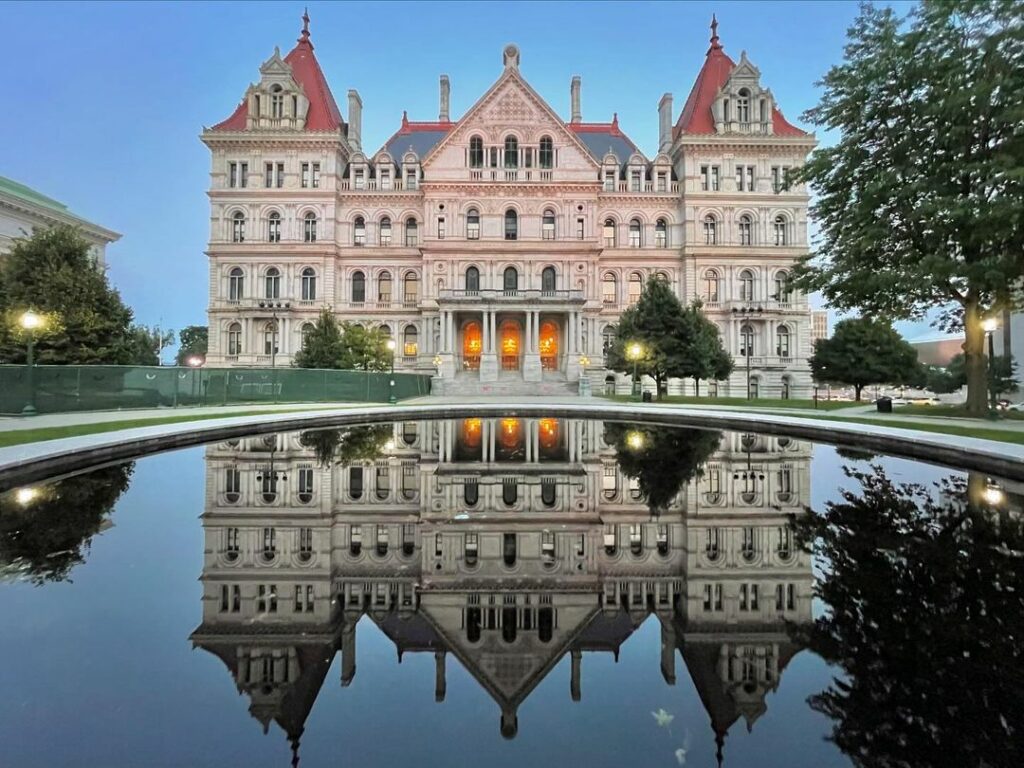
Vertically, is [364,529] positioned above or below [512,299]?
below

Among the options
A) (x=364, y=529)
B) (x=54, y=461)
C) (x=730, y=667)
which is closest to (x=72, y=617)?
(x=364, y=529)

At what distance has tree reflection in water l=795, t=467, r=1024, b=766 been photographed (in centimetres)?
268

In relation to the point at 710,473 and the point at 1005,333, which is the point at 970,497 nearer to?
the point at 710,473

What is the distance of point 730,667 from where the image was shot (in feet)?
11.5

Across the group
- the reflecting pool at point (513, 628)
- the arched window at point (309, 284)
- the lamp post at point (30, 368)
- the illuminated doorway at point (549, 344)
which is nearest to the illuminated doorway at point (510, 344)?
the illuminated doorway at point (549, 344)

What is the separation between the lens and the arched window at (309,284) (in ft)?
154

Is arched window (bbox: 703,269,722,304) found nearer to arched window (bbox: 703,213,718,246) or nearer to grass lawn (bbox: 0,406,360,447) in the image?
arched window (bbox: 703,213,718,246)

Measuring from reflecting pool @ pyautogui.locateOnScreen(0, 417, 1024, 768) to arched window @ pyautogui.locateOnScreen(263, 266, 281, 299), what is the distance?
41.9 metres

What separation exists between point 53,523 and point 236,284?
150 ft

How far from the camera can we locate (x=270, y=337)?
4653cm

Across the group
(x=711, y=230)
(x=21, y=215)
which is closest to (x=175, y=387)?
(x=21, y=215)

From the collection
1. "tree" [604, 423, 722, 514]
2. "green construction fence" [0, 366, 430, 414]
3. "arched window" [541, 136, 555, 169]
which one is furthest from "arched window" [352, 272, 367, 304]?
"tree" [604, 423, 722, 514]

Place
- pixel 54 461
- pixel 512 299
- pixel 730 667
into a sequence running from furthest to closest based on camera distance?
pixel 512 299 < pixel 54 461 < pixel 730 667

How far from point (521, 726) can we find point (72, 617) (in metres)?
3.62
